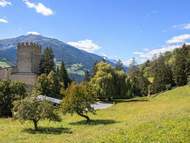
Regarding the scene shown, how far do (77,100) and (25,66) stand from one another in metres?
68.8

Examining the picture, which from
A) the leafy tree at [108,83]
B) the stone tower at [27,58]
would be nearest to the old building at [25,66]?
the stone tower at [27,58]

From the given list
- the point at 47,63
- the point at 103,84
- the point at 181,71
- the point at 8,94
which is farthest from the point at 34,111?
the point at 181,71

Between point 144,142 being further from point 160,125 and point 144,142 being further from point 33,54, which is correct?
point 33,54

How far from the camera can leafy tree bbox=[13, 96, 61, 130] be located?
50672 millimetres

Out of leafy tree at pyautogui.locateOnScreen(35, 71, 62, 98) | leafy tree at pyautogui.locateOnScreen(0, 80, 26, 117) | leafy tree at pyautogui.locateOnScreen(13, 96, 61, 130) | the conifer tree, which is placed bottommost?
leafy tree at pyautogui.locateOnScreen(13, 96, 61, 130)

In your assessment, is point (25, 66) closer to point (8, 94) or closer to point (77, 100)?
point (8, 94)

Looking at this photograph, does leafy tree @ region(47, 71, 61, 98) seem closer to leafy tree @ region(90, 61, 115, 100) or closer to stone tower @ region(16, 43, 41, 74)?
leafy tree @ region(90, 61, 115, 100)

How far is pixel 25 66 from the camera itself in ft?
408

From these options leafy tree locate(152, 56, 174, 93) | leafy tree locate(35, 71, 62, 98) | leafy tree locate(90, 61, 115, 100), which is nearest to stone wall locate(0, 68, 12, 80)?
leafy tree locate(35, 71, 62, 98)

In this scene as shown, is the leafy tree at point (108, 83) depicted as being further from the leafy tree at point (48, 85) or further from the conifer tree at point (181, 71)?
the conifer tree at point (181, 71)

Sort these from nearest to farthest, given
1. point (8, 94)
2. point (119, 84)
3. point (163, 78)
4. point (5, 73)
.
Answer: point (8, 94) < point (119, 84) < point (5, 73) < point (163, 78)

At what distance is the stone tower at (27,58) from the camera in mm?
124188

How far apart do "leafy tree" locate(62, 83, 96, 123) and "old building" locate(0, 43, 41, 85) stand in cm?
6223

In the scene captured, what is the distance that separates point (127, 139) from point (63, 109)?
35.0 metres
